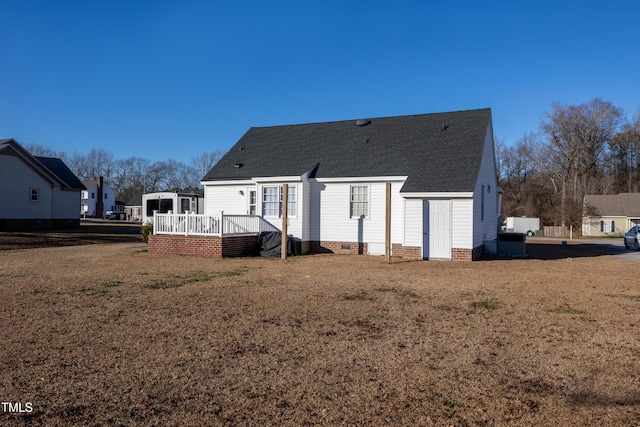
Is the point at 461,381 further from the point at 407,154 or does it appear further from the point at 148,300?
the point at 407,154

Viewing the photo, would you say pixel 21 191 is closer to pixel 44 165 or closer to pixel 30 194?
pixel 30 194

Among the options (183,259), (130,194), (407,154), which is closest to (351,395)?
(183,259)

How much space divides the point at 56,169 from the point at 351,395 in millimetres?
39478

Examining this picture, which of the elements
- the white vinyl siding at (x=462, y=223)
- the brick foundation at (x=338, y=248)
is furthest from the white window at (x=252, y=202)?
the white vinyl siding at (x=462, y=223)

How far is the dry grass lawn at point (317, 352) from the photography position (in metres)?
3.96

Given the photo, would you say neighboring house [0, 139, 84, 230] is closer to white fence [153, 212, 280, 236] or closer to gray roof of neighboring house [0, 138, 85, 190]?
gray roof of neighboring house [0, 138, 85, 190]

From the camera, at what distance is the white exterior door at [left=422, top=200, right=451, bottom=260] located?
16.3 meters

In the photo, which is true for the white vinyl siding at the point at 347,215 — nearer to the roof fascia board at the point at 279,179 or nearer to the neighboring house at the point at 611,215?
the roof fascia board at the point at 279,179

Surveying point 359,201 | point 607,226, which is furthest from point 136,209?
point 607,226

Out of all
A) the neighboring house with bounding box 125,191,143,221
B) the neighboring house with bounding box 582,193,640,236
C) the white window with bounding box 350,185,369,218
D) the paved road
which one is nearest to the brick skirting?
the white window with bounding box 350,185,369,218

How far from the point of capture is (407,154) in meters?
18.6

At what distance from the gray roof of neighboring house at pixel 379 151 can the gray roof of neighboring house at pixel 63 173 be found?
1853 centimetres

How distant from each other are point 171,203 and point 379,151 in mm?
23564

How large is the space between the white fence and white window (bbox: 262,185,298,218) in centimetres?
122
